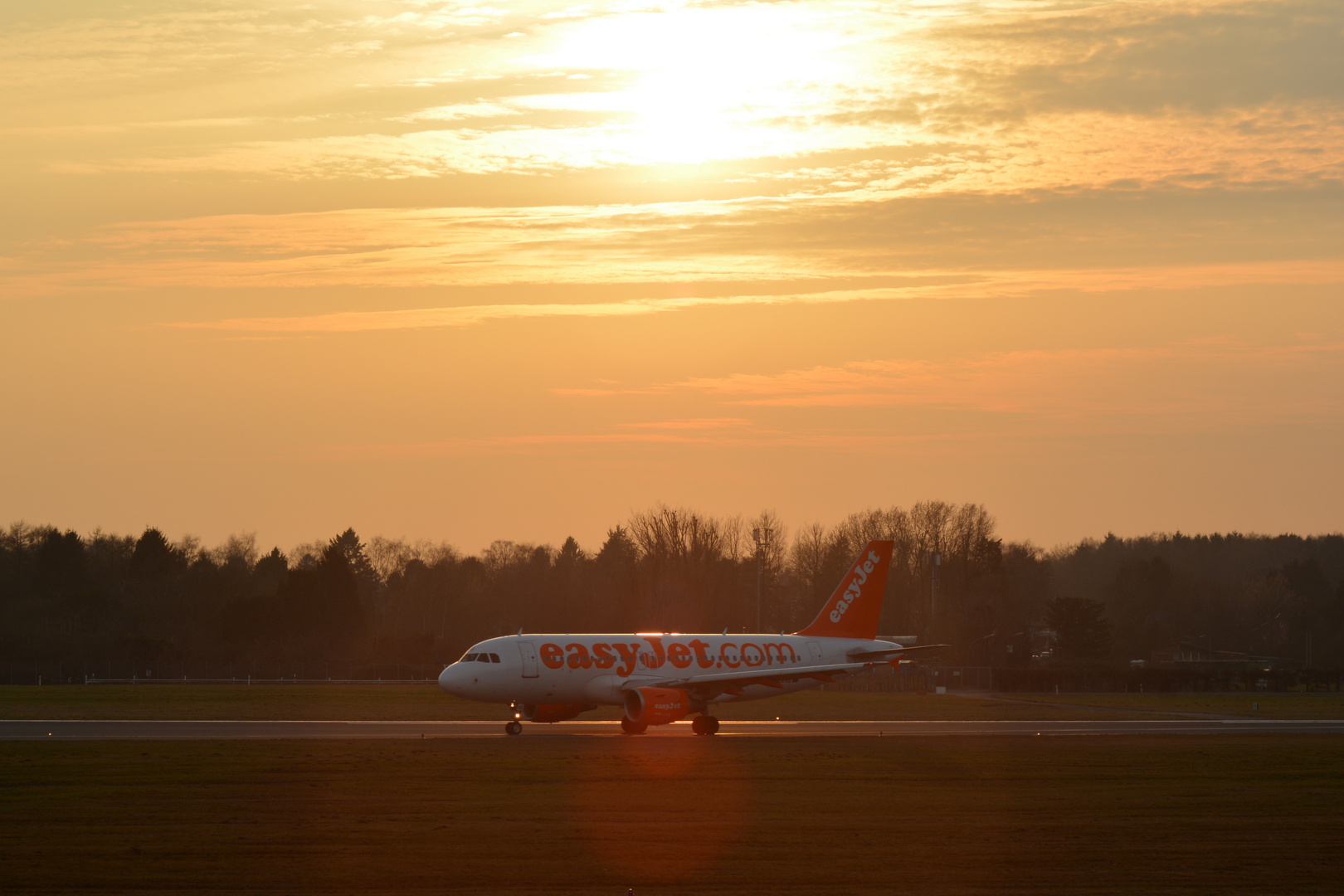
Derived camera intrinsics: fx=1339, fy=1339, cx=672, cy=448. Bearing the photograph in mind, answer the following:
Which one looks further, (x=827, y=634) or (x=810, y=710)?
(x=810, y=710)

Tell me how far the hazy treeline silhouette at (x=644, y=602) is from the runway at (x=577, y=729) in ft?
150

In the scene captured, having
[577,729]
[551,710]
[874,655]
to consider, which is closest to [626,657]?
[551,710]

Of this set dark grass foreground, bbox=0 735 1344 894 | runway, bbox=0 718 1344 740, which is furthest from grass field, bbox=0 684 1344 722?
dark grass foreground, bbox=0 735 1344 894

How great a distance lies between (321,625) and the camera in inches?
4872

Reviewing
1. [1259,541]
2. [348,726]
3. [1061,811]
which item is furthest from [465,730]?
[1259,541]

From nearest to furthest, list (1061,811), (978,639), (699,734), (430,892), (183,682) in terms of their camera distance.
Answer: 1. (430,892)
2. (1061,811)
3. (699,734)
4. (183,682)
5. (978,639)

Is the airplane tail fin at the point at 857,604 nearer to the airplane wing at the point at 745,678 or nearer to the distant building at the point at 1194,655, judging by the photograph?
the airplane wing at the point at 745,678

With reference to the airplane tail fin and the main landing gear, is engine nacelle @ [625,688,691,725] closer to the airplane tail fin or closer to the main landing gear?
the main landing gear

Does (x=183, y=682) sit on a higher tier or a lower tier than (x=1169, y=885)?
lower

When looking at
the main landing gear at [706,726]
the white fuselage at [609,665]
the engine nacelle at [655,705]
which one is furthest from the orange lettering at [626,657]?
the main landing gear at [706,726]

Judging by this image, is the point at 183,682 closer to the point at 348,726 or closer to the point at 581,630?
the point at 581,630

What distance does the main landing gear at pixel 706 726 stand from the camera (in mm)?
43781

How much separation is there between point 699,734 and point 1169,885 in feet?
90.7

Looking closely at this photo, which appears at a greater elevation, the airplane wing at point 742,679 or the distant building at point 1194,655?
the airplane wing at point 742,679
